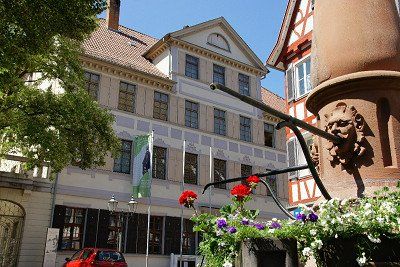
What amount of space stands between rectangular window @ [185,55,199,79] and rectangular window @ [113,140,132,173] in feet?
20.4

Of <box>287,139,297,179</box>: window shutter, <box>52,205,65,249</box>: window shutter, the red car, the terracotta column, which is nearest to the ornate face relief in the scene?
the terracotta column

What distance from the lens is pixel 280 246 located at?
108 inches

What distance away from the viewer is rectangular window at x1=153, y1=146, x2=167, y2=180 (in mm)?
22500

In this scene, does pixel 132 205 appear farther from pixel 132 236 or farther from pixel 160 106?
pixel 160 106

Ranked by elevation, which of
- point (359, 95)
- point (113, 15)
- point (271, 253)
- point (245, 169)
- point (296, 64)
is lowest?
point (271, 253)

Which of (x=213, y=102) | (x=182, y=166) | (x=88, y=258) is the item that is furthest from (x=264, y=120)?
(x=88, y=258)

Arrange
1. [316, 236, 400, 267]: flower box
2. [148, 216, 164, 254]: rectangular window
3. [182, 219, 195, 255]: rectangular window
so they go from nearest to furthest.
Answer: [316, 236, 400, 267]: flower box < [148, 216, 164, 254]: rectangular window < [182, 219, 195, 255]: rectangular window

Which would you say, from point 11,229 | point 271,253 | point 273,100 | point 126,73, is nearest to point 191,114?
point 126,73

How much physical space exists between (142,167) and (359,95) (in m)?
17.2

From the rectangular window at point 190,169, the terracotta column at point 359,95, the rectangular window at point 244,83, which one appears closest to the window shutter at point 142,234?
the rectangular window at point 190,169

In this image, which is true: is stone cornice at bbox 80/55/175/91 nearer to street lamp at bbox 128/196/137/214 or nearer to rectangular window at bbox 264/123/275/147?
street lamp at bbox 128/196/137/214

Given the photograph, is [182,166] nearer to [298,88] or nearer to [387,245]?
[298,88]

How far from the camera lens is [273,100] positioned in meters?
32.1

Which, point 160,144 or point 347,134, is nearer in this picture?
point 347,134
